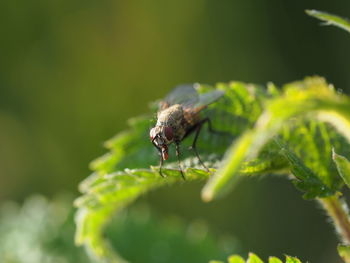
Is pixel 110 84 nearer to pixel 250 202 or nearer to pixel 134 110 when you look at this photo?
pixel 134 110

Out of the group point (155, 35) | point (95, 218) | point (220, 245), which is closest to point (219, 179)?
point (95, 218)

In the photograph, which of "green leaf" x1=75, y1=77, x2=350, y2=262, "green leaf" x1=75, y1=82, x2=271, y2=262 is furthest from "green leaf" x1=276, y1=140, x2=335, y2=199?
"green leaf" x1=75, y1=82, x2=271, y2=262

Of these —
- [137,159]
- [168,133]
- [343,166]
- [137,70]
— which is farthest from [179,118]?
[137,70]

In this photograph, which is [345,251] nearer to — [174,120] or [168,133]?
[168,133]

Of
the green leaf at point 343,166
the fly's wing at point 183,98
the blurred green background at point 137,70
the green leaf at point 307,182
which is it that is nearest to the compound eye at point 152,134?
the fly's wing at point 183,98

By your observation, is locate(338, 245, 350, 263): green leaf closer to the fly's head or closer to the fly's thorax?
the fly's head
